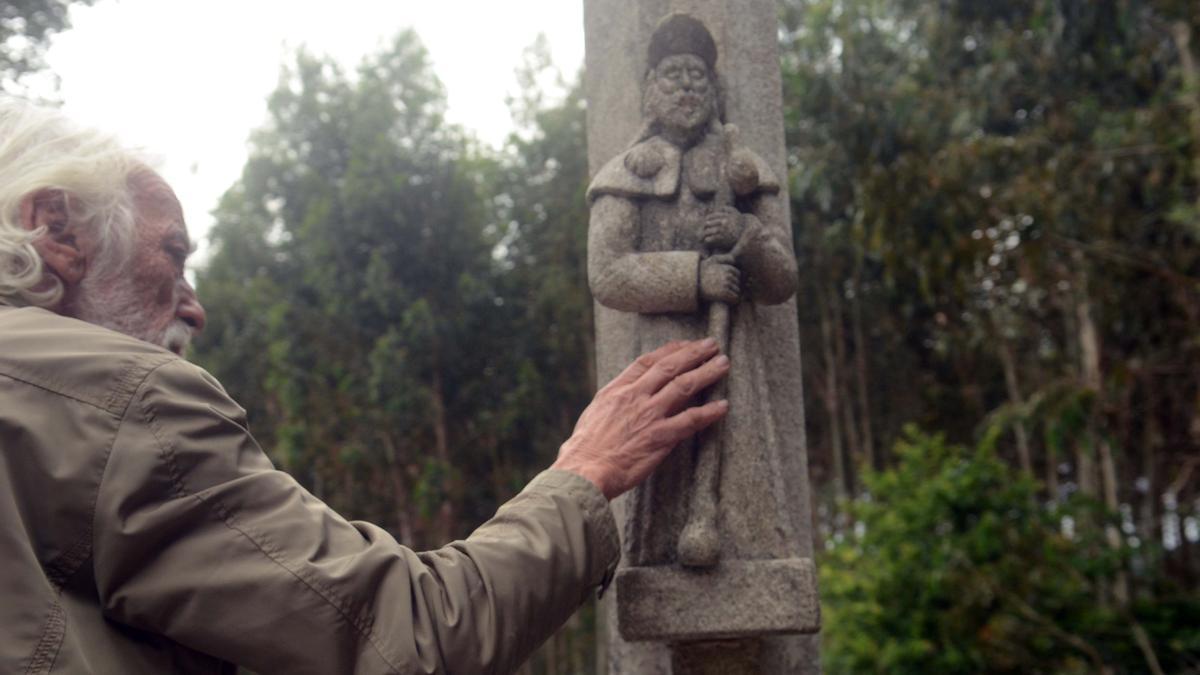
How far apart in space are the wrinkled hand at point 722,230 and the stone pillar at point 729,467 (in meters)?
0.20

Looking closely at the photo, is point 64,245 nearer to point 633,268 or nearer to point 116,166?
point 116,166

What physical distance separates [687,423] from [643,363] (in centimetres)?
16

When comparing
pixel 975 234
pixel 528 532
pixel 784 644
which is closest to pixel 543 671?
pixel 975 234

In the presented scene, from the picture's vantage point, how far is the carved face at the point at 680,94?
3191mm

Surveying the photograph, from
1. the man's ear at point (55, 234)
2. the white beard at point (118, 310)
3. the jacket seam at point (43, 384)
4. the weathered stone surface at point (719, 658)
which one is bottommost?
the weathered stone surface at point (719, 658)

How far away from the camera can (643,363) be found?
109 inches

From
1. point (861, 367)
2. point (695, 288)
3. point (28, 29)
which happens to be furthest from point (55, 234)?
point (861, 367)

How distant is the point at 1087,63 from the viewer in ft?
39.1

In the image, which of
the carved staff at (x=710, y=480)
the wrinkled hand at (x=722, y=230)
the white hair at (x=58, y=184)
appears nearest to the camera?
the white hair at (x=58, y=184)

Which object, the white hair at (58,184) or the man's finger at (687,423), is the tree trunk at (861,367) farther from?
the white hair at (58,184)

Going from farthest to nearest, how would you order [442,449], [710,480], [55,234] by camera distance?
[442,449] < [710,480] < [55,234]

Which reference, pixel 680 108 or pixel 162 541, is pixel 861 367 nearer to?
pixel 680 108

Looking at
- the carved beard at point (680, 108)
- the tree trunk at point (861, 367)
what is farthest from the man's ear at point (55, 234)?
the tree trunk at point (861, 367)

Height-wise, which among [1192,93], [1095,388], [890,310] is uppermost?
[1192,93]
